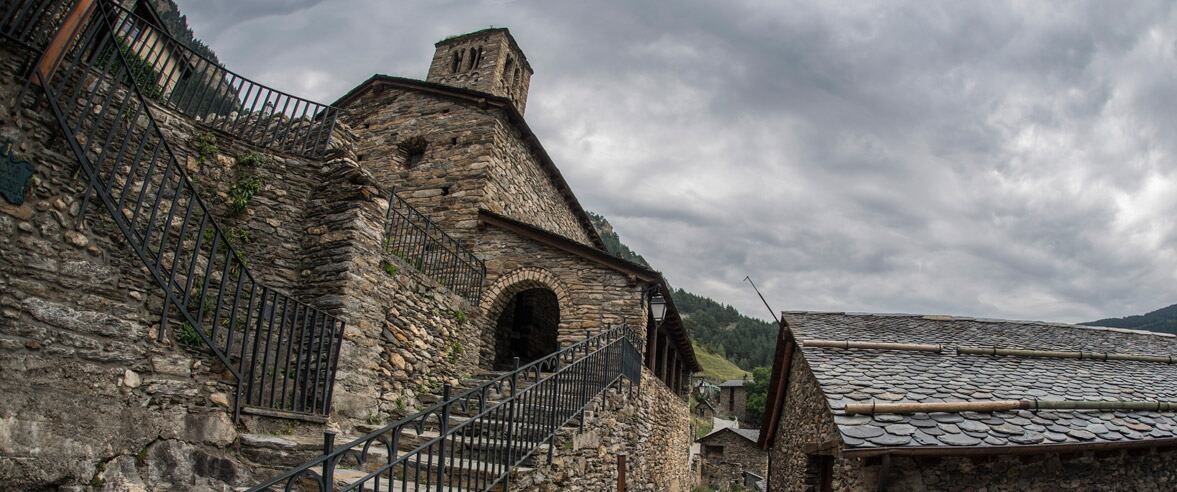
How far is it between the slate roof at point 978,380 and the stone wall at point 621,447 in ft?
9.33

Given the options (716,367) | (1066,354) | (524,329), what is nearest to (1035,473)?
(1066,354)

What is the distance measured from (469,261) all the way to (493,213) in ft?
4.25

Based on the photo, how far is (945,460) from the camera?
6.37 metres

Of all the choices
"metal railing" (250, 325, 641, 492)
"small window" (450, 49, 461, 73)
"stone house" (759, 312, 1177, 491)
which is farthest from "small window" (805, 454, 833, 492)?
"small window" (450, 49, 461, 73)

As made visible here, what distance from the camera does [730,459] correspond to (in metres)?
30.2

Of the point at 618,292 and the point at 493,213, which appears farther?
the point at 493,213

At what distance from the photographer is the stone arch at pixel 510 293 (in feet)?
38.2

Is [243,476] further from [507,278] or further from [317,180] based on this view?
[507,278]

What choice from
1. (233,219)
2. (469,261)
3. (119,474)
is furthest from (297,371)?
(469,261)

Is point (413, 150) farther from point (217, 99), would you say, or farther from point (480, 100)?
point (217, 99)

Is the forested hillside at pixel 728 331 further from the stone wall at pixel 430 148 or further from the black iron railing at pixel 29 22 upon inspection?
the black iron railing at pixel 29 22

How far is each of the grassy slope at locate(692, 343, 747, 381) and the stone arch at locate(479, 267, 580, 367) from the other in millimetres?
58534

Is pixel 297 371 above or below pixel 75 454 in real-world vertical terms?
above

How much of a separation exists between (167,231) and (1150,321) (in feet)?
182
